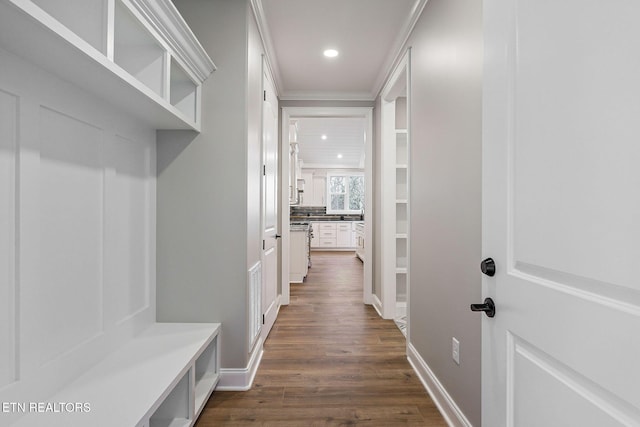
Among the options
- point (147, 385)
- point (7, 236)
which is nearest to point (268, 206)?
point (147, 385)

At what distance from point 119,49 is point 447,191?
5.75ft

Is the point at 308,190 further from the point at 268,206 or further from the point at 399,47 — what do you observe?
the point at 399,47

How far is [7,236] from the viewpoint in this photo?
3.50ft

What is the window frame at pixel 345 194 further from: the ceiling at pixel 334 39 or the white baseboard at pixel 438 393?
the white baseboard at pixel 438 393

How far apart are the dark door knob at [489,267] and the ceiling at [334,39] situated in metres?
1.88

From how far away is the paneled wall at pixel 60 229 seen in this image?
107cm

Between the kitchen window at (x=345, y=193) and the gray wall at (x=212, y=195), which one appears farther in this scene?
A: the kitchen window at (x=345, y=193)

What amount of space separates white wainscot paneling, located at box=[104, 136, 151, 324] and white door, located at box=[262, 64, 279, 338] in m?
0.94

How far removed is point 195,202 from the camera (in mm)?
2080

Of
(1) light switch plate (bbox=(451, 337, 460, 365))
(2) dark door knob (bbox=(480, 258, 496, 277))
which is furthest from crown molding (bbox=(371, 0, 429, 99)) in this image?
(1) light switch plate (bbox=(451, 337, 460, 365))

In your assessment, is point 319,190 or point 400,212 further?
point 319,190

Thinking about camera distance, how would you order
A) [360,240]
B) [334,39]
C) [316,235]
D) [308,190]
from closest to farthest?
[334,39], [360,240], [316,235], [308,190]

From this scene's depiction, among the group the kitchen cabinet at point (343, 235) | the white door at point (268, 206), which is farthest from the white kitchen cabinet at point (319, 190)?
the white door at point (268, 206)

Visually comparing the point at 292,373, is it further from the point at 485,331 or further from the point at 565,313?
the point at 565,313
